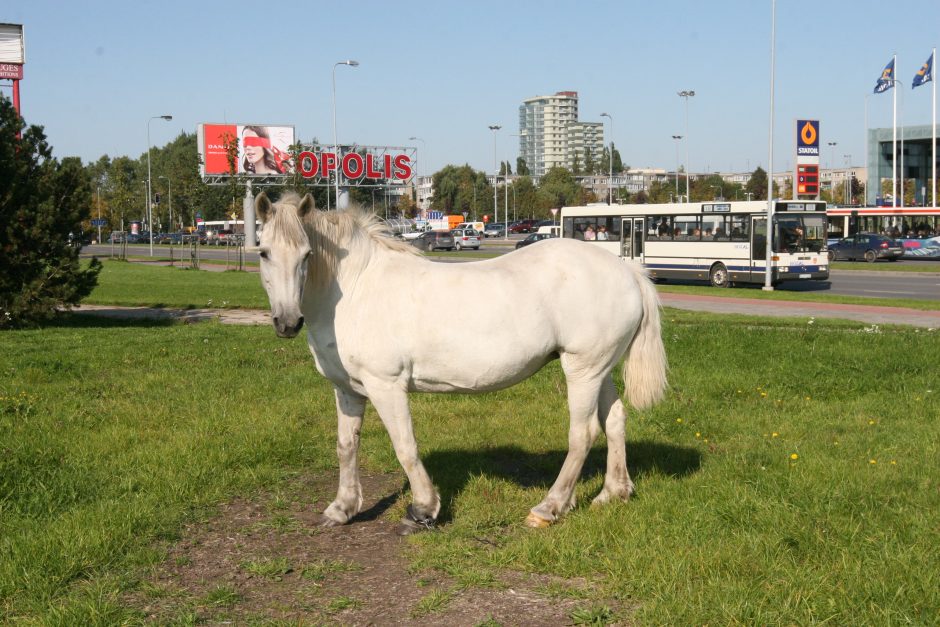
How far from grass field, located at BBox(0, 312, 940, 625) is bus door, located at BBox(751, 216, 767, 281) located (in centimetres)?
1943

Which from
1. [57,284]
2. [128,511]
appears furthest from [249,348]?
[128,511]

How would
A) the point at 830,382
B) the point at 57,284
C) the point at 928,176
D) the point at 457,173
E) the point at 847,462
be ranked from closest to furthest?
the point at 847,462 → the point at 830,382 → the point at 57,284 → the point at 928,176 → the point at 457,173

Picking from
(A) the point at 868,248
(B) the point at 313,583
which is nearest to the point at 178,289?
(B) the point at 313,583

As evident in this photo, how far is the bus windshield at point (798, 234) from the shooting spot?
101ft

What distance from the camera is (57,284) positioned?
1648 centimetres

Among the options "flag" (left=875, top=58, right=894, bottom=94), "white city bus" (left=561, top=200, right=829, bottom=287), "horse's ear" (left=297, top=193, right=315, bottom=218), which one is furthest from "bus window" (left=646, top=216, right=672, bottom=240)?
"flag" (left=875, top=58, right=894, bottom=94)

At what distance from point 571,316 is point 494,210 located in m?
118

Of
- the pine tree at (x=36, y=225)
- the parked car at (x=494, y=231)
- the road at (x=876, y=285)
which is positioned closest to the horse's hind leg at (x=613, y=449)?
the pine tree at (x=36, y=225)

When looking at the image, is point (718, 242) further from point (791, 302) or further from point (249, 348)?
point (249, 348)

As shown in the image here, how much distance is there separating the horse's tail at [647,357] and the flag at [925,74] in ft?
224

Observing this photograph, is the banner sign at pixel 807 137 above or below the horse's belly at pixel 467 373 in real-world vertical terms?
above

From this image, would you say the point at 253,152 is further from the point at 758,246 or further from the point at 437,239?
the point at 758,246

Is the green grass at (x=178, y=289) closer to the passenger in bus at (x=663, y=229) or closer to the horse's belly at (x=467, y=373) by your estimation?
the passenger in bus at (x=663, y=229)

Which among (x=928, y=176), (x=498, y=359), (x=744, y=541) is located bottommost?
(x=744, y=541)
